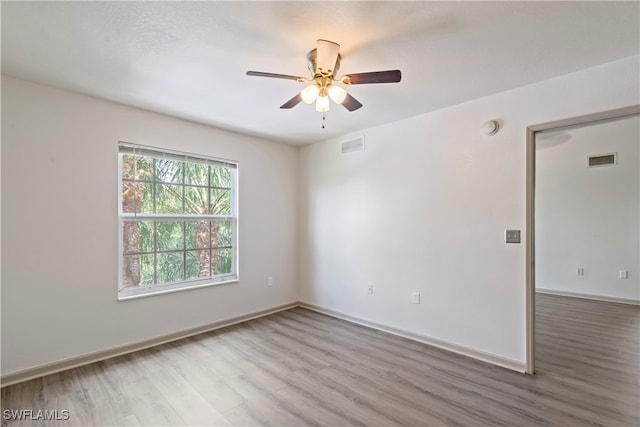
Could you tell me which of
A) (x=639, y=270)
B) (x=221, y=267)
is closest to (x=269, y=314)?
(x=221, y=267)

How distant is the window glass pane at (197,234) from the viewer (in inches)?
141

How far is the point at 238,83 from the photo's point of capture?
2537mm

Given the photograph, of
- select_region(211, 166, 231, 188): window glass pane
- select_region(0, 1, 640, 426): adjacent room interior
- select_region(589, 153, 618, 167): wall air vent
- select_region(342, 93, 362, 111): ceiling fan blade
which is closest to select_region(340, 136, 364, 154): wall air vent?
select_region(0, 1, 640, 426): adjacent room interior

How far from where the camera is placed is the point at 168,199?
340 cm

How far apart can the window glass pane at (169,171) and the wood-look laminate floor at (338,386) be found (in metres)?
1.78

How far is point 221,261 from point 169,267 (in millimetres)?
642

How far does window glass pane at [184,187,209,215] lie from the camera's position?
355 centimetres

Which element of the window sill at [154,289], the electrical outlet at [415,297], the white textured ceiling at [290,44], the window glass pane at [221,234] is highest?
the white textured ceiling at [290,44]

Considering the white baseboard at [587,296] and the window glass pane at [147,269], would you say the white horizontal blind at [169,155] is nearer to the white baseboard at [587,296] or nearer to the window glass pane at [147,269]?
the window glass pane at [147,269]

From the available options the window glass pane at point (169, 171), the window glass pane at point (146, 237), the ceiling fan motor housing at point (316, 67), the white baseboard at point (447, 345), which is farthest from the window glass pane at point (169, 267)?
the ceiling fan motor housing at point (316, 67)

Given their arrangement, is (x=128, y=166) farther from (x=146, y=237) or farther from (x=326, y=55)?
(x=326, y=55)

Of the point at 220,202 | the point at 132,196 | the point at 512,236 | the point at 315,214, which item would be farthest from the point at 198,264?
the point at 512,236

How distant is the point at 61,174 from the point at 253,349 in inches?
93.8

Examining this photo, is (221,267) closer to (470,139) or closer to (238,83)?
A: (238,83)
